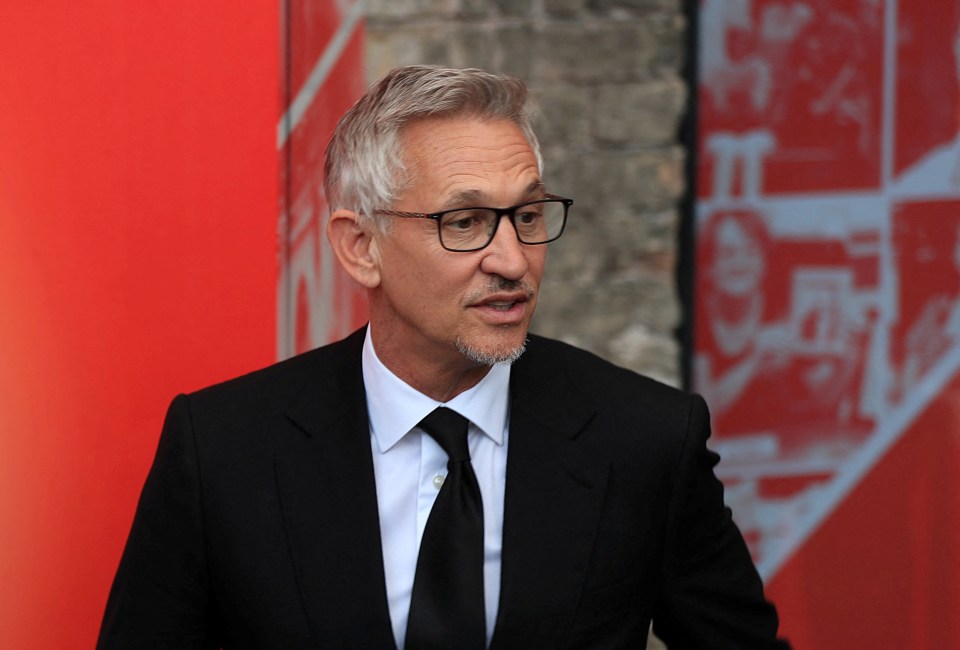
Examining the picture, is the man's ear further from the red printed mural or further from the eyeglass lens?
the red printed mural

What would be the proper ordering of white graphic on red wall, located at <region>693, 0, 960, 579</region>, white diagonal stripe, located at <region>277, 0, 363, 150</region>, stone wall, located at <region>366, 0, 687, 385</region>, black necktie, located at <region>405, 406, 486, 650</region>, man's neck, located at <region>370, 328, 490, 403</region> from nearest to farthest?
black necktie, located at <region>405, 406, 486, 650</region> < man's neck, located at <region>370, 328, 490, 403</region> < white diagonal stripe, located at <region>277, 0, 363, 150</region> < stone wall, located at <region>366, 0, 687, 385</region> < white graphic on red wall, located at <region>693, 0, 960, 579</region>

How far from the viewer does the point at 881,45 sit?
3762 mm

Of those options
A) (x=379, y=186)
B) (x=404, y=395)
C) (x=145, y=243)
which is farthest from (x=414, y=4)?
(x=404, y=395)

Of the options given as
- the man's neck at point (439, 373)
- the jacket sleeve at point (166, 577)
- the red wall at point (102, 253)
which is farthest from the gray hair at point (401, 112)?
the red wall at point (102, 253)

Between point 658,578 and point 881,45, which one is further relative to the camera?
point 881,45

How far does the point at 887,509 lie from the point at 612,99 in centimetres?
141

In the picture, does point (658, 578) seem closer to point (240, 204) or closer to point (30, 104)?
point (240, 204)

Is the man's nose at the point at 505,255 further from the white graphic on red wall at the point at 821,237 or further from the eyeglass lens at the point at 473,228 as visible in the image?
the white graphic on red wall at the point at 821,237

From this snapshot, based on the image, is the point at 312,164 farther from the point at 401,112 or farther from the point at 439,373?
the point at 439,373

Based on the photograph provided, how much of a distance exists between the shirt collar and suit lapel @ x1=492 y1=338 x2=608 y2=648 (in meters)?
0.04

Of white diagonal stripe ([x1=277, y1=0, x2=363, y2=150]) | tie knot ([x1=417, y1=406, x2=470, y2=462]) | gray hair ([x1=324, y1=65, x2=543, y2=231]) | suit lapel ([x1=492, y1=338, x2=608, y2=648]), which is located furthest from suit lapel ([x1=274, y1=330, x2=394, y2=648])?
white diagonal stripe ([x1=277, y1=0, x2=363, y2=150])

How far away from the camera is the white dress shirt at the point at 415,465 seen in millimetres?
2414

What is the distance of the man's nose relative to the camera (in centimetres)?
236

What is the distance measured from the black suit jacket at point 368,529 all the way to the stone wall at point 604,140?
1.05 m
